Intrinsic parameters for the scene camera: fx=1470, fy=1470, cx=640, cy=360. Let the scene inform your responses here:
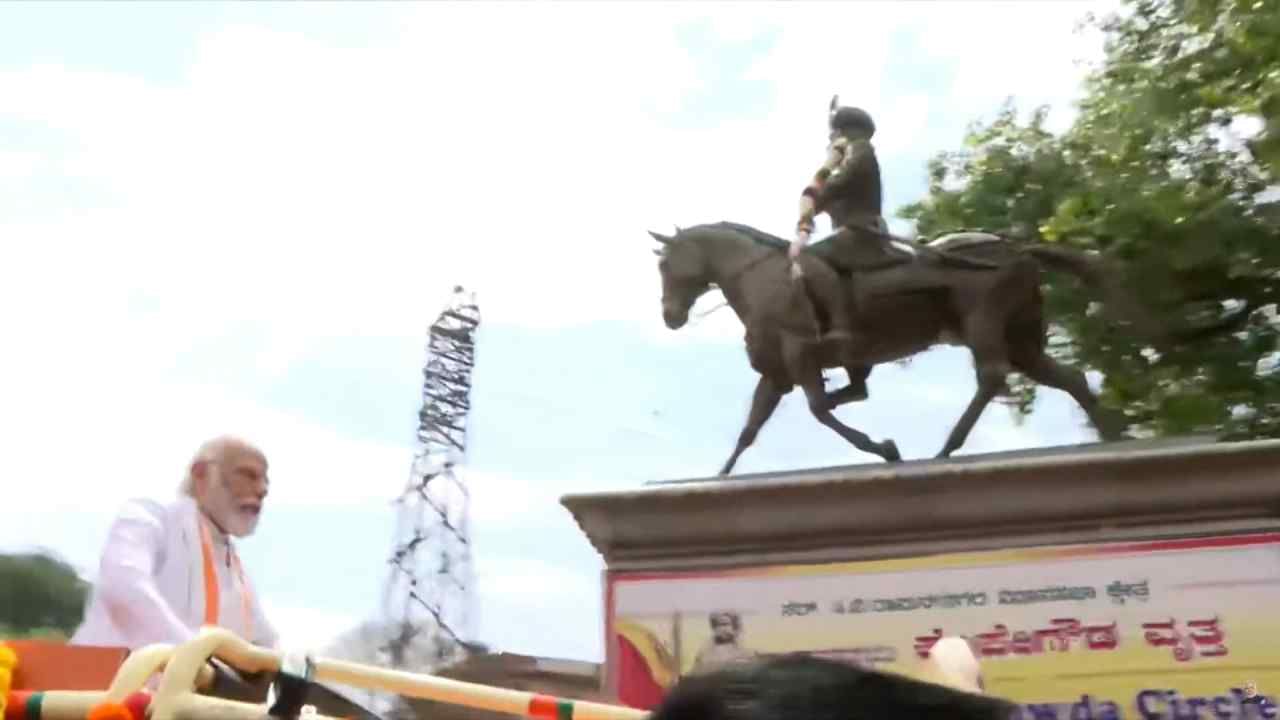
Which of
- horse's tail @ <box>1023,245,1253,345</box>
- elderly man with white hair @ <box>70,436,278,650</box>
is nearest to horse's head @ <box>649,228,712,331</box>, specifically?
horse's tail @ <box>1023,245,1253,345</box>

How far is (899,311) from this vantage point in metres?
7.74

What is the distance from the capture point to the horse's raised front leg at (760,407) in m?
7.79

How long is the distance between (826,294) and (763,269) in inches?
17.0

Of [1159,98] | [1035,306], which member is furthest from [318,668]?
[1159,98]

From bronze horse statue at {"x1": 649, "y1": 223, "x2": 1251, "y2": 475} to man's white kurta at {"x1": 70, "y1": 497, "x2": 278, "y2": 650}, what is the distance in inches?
173

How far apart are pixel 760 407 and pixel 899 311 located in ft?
2.94

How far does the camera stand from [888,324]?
7773mm

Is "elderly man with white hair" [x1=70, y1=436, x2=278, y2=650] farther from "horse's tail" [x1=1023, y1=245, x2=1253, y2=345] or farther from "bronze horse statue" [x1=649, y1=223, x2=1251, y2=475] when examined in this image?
"horse's tail" [x1=1023, y1=245, x2=1253, y2=345]

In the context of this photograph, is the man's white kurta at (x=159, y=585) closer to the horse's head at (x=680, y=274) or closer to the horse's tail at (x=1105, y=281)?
the horse's head at (x=680, y=274)

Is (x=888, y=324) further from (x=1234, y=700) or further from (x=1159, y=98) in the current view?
(x=1159, y=98)

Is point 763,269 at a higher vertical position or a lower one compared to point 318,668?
higher

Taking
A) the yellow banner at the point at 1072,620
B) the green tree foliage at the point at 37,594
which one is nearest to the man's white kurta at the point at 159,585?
the green tree foliage at the point at 37,594

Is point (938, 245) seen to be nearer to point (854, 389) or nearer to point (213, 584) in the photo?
point (854, 389)

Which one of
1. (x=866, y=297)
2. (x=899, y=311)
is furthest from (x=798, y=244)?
(x=899, y=311)
